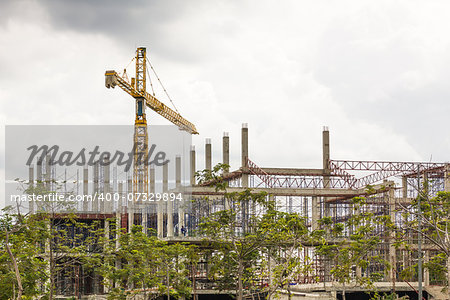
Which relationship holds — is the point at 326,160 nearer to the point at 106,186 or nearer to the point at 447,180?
the point at 447,180

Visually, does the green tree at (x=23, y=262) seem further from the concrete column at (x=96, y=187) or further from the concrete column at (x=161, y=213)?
the concrete column at (x=96, y=187)

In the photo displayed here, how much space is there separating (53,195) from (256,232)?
10.7 metres

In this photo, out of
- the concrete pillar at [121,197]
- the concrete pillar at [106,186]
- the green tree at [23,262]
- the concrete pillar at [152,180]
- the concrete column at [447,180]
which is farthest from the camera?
the concrete pillar at [152,180]

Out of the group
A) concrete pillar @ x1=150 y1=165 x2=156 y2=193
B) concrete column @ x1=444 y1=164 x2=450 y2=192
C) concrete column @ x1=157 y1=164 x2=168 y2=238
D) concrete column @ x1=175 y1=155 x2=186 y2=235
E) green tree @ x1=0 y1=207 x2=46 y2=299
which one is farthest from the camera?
concrete pillar @ x1=150 y1=165 x2=156 y2=193

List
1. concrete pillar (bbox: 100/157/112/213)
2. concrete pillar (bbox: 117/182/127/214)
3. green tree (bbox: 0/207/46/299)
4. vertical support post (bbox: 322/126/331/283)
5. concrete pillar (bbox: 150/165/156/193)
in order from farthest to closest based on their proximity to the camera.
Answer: concrete pillar (bbox: 150/165/156/193) → vertical support post (bbox: 322/126/331/283) → concrete pillar (bbox: 117/182/127/214) → concrete pillar (bbox: 100/157/112/213) → green tree (bbox: 0/207/46/299)

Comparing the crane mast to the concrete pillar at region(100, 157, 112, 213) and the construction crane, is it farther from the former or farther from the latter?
the concrete pillar at region(100, 157, 112, 213)

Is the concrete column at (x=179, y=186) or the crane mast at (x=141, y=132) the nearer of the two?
the concrete column at (x=179, y=186)

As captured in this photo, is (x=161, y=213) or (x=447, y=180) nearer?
(x=447, y=180)

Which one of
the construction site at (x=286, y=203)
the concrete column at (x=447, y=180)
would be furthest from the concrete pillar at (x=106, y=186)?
the concrete column at (x=447, y=180)

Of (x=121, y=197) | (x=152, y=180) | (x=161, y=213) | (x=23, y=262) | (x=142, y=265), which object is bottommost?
(x=142, y=265)

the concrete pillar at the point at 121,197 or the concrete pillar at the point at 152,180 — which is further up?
the concrete pillar at the point at 152,180

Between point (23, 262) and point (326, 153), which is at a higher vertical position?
point (326, 153)

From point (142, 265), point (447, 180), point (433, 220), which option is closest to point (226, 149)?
point (447, 180)

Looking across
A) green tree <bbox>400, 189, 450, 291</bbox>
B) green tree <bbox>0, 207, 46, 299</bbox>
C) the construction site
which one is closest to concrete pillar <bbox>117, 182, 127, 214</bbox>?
the construction site
